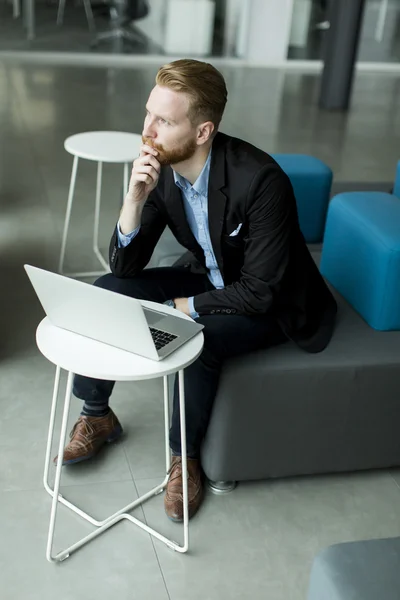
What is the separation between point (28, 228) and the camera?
4.64 meters

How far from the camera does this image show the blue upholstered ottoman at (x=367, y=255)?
2.85 metres

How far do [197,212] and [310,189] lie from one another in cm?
120

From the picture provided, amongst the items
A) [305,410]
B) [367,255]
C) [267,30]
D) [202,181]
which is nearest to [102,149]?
[202,181]

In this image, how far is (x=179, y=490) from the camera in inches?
104

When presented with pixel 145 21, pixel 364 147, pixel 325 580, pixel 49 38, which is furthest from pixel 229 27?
pixel 325 580

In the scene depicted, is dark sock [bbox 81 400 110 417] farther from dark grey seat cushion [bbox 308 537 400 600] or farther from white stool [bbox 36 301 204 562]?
dark grey seat cushion [bbox 308 537 400 600]

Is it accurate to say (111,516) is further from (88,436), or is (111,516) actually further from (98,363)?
(98,363)

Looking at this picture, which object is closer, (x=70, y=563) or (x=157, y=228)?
(x=70, y=563)

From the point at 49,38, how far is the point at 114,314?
7668 mm

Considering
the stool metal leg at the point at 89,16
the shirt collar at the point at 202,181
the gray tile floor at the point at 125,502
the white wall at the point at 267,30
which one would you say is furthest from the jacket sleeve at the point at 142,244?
the white wall at the point at 267,30

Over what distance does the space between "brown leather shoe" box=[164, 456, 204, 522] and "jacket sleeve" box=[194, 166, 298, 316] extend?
21.6 inches

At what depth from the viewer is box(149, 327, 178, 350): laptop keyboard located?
2271 millimetres

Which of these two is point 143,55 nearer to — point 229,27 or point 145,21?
point 145,21

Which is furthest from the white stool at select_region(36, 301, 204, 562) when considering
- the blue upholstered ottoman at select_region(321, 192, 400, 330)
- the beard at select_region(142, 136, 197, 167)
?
the blue upholstered ottoman at select_region(321, 192, 400, 330)
